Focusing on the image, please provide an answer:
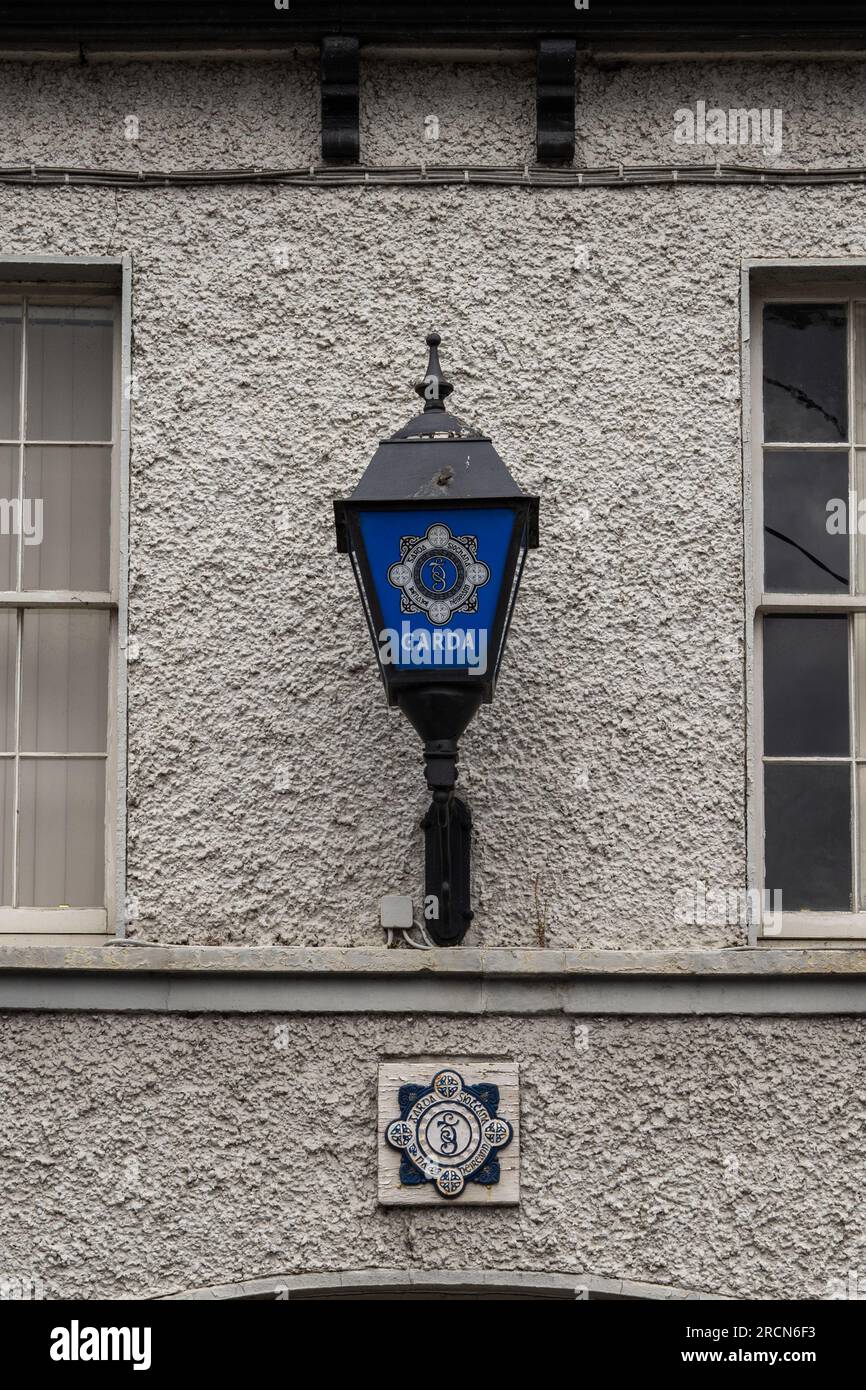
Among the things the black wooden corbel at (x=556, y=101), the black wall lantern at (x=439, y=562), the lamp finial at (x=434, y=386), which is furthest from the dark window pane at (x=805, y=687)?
the black wooden corbel at (x=556, y=101)

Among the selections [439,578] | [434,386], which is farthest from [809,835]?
[434,386]

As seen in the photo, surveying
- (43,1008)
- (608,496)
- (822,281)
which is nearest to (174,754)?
(43,1008)

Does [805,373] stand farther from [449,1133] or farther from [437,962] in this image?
[449,1133]

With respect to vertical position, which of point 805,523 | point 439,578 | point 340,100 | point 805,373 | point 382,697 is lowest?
point 382,697

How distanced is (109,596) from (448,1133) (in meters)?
1.98

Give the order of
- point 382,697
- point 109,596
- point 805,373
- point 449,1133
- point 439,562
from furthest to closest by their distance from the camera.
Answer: point 805,373 < point 109,596 < point 382,697 < point 449,1133 < point 439,562

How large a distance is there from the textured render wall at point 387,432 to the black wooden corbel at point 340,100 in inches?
2.9

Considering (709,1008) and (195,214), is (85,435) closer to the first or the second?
(195,214)

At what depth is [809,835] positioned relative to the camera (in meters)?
5.37

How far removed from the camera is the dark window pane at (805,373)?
218 inches

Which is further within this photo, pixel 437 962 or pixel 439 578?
pixel 437 962

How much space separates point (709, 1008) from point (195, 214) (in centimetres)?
297

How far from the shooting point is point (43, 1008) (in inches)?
200

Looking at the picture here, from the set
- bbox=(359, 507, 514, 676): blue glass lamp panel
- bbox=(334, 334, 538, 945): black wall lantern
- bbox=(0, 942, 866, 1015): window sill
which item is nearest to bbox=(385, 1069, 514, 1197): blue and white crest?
bbox=(0, 942, 866, 1015): window sill
